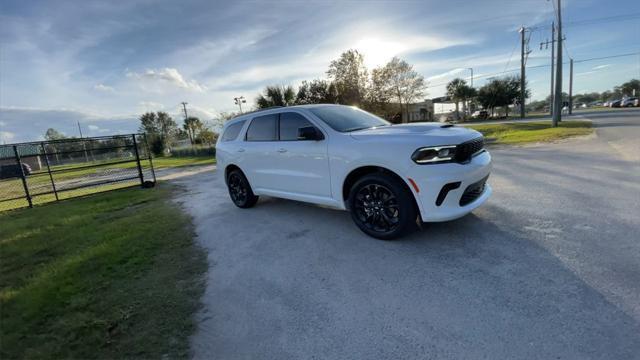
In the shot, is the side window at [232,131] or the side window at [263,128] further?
the side window at [232,131]

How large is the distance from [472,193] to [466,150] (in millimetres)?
542

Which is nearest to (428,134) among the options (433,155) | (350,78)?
(433,155)

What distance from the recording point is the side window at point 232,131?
227 inches

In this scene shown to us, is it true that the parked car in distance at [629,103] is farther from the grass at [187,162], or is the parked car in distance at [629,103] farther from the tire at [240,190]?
the tire at [240,190]

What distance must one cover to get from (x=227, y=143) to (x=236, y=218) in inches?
61.2

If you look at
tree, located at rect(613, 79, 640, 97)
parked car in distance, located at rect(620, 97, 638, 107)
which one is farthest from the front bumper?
tree, located at rect(613, 79, 640, 97)

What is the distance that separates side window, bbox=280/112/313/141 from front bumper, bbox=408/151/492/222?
1893 mm

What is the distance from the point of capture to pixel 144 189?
10273mm

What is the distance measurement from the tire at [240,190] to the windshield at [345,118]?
83.6 inches

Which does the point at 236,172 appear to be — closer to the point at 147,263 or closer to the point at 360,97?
the point at 147,263

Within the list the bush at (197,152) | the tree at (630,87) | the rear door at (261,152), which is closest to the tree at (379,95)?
the bush at (197,152)

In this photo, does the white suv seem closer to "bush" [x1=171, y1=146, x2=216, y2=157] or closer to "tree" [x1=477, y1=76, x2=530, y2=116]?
"bush" [x1=171, y1=146, x2=216, y2=157]

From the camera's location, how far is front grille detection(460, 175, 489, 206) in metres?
3.38

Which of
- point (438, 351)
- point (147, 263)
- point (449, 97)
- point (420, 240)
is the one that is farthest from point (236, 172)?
point (449, 97)
